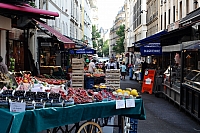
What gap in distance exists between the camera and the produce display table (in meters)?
4.92

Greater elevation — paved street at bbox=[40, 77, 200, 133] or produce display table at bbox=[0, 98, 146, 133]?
produce display table at bbox=[0, 98, 146, 133]

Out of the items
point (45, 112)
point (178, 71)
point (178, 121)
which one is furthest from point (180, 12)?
point (45, 112)

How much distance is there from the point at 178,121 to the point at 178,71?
377cm

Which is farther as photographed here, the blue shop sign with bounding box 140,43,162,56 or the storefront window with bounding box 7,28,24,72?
the blue shop sign with bounding box 140,43,162,56

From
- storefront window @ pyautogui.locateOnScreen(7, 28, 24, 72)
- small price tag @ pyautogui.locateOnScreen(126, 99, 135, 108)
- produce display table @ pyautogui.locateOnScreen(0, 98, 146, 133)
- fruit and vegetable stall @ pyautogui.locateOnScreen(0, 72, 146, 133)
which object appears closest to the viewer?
produce display table @ pyautogui.locateOnScreen(0, 98, 146, 133)

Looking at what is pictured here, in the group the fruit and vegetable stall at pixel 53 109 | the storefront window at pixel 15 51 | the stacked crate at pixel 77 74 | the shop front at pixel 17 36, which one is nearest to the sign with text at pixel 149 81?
the stacked crate at pixel 77 74

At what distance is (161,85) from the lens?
17.1 metres

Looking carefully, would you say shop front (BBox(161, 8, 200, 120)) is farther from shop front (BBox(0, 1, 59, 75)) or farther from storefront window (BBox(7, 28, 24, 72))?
storefront window (BBox(7, 28, 24, 72))

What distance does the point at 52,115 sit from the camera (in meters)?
5.53

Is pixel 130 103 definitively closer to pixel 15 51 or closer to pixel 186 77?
pixel 186 77

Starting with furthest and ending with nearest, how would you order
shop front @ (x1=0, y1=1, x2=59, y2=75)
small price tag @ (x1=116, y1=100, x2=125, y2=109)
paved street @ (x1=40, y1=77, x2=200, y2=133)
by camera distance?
shop front @ (x1=0, y1=1, x2=59, y2=75), paved street @ (x1=40, y1=77, x2=200, y2=133), small price tag @ (x1=116, y1=100, x2=125, y2=109)

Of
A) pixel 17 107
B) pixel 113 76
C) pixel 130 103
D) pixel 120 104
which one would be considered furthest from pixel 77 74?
pixel 17 107

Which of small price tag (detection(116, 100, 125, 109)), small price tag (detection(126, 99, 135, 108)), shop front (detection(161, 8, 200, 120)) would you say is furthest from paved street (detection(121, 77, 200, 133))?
small price tag (detection(116, 100, 125, 109))

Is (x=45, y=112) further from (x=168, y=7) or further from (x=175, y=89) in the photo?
(x=168, y=7)
